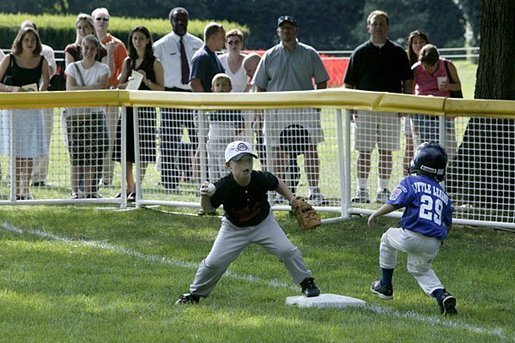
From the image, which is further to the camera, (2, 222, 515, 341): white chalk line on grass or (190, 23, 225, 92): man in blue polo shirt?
(190, 23, 225, 92): man in blue polo shirt

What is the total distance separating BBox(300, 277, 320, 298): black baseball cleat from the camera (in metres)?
9.52

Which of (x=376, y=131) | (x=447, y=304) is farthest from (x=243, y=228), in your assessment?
(x=376, y=131)

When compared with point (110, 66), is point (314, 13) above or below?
above

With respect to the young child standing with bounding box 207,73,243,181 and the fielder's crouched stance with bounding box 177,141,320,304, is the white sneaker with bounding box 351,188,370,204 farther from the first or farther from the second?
the fielder's crouched stance with bounding box 177,141,320,304

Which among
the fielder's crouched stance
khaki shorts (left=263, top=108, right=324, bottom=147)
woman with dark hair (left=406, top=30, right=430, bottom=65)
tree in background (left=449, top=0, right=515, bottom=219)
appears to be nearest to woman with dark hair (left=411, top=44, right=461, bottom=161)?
woman with dark hair (left=406, top=30, right=430, bottom=65)

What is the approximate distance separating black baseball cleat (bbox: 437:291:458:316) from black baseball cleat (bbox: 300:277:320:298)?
34.9 inches

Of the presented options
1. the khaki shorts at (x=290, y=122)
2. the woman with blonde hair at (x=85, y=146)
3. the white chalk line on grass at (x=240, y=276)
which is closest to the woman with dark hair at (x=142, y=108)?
the woman with blonde hair at (x=85, y=146)

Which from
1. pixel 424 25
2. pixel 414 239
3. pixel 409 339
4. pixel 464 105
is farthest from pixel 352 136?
pixel 424 25

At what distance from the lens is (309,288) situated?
31.3 feet

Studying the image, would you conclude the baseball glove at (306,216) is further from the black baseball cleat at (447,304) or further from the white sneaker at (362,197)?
the white sneaker at (362,197)

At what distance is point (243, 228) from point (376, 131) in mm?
3961

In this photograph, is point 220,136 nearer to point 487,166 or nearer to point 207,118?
point 207,118

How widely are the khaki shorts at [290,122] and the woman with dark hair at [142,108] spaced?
1334 mm

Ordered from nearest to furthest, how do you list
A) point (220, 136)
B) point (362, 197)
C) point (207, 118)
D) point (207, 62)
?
1. point (362, 197)
2. point (220, 136)
3. point (207, 118)
4. point (207, 62)
